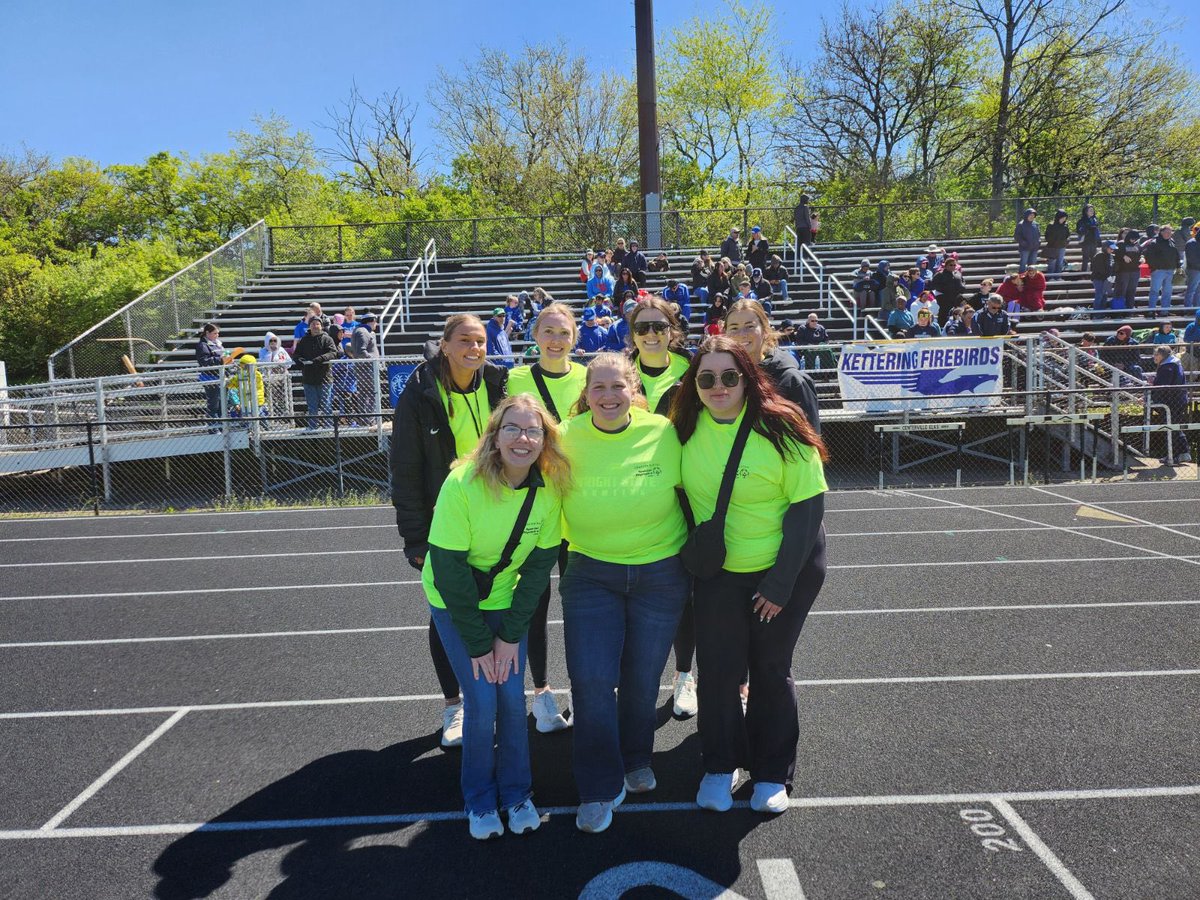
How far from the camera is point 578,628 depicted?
3.43m

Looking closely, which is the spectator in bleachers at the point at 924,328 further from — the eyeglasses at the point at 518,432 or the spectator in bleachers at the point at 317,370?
the eyeglasses at the point at 518,432

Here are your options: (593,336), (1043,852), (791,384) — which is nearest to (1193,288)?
(593,336)

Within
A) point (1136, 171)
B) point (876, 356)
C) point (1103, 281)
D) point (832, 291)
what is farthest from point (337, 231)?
point (1136, 171)

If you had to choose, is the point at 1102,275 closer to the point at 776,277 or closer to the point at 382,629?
the point at 776,277

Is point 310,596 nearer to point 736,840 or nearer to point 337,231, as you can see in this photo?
point 736,840

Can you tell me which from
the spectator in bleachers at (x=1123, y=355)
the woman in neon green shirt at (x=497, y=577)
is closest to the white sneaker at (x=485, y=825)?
the woman in neon green shirt at (x=497, y=577)

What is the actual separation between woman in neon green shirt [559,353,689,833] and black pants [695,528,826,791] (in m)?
0.17

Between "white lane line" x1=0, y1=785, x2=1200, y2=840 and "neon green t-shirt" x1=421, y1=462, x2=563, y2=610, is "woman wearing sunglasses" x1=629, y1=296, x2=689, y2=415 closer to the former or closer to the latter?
"neon green t-shirt" x1=421, y1=462, x2=563, y2=610

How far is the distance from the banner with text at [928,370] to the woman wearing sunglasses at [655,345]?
980 centimetres

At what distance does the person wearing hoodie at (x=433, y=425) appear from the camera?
3.94 meters

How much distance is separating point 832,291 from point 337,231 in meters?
15.3

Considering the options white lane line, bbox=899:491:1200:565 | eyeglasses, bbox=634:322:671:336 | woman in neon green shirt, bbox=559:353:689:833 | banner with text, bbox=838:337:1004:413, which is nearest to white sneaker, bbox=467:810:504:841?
woman in neon green shirt, bbox=559:353:689:833

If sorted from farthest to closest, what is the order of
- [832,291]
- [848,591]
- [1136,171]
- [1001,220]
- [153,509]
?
[1136,171], [1001,220], [832,291], [153,509], [848,591]

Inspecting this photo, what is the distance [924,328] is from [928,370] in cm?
233
